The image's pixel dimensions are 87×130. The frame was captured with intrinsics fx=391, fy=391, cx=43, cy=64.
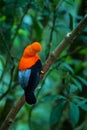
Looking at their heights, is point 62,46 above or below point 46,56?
above

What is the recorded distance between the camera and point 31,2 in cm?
144

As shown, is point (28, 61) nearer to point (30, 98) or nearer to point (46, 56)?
point (30, 98)

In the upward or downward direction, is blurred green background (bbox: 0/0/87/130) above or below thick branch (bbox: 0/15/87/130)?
below

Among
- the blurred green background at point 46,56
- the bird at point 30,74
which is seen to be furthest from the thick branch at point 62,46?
the blurred green background at point 46,56

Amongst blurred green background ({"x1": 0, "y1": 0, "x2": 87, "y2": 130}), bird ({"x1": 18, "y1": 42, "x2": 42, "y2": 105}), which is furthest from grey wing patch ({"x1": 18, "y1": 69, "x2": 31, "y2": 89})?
blurred green background ({"x1": 0, "y1": 0, "x2": 87, "y2": 130})

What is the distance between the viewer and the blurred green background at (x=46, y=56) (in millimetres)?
1269

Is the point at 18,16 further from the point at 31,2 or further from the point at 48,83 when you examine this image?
the point at 48,83

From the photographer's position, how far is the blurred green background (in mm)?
1269

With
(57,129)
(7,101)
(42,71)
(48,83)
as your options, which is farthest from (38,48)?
(57,129)

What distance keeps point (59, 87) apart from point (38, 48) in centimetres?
149

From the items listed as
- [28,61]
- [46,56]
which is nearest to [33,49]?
[28,61]

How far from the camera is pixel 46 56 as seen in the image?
1236 mm

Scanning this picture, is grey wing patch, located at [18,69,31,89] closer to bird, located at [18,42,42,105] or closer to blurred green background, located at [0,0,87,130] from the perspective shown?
bird, located at [18,42,42,105]

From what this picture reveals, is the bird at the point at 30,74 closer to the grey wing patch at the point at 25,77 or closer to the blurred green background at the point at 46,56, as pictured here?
the grey wing patch at the point at 25,77
